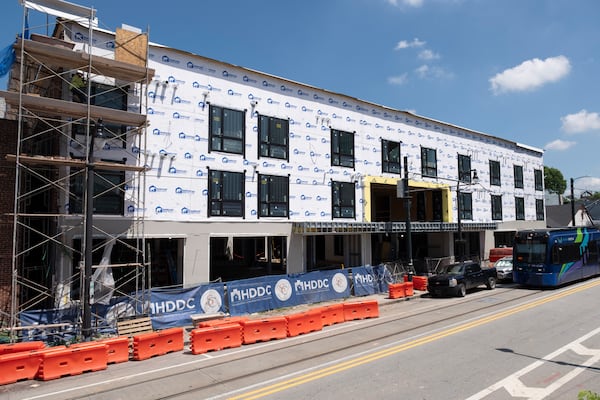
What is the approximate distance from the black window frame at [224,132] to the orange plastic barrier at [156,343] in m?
9.47

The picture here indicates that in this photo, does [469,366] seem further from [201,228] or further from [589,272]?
[589,272]

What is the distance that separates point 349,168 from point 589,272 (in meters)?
16.6

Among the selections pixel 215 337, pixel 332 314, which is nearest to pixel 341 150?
pixel 332 314

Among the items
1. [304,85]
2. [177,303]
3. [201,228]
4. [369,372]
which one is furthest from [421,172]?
[369,372]

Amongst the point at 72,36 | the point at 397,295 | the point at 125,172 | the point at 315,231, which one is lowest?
the point at 397,295

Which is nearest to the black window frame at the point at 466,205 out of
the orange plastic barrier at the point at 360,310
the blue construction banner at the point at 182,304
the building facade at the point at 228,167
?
the building facade at the point at 228,167

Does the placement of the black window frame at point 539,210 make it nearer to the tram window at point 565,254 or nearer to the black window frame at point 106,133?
the tram window at point 565,254

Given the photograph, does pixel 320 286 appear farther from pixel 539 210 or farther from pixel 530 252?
pixel 539 210

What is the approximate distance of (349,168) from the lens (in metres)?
25.3

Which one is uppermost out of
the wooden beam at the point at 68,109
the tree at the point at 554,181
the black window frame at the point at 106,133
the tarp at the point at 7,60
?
the tree at the point at 554,181

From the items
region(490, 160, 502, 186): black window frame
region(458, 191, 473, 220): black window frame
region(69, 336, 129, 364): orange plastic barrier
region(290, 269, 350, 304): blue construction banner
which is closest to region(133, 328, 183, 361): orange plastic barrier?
region(69, 336, 129, 364): orange plastic barrier

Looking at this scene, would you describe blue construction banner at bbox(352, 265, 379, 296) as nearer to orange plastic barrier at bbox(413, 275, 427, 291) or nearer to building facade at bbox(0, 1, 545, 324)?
building facade at bbox(0, 1, 545, 324)

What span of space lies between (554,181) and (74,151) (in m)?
95.8

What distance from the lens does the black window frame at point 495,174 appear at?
3680cm
